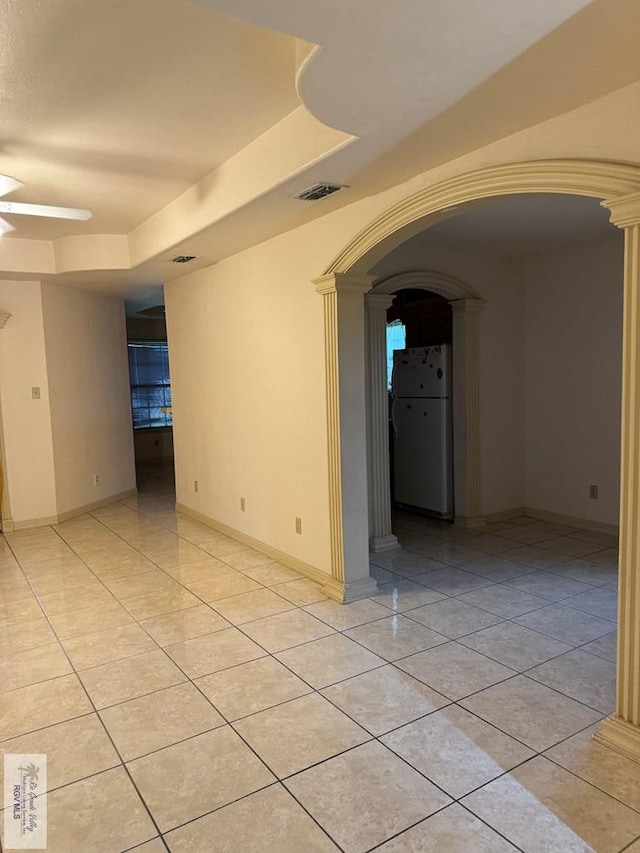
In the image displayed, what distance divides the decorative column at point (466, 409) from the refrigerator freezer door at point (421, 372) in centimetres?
11

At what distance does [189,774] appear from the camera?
2180mm

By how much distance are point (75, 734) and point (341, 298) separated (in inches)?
104

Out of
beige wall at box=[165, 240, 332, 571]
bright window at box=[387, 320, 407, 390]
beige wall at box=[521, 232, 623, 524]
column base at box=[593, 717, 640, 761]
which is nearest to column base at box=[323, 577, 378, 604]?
beige wall at box=[165, 240, 332, 571]

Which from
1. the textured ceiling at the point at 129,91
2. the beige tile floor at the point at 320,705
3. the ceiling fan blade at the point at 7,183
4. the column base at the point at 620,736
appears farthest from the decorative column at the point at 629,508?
the ceiling fan blade at the point at 7,183

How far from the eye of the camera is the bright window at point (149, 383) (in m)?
9.55

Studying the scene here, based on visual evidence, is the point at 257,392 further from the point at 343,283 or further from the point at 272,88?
the point at 272,88

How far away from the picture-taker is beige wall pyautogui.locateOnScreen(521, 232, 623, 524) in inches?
197

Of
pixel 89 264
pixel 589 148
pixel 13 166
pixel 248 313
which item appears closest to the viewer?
pixel 589 148

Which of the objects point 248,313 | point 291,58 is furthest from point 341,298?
point 291,58

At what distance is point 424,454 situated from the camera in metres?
5.68

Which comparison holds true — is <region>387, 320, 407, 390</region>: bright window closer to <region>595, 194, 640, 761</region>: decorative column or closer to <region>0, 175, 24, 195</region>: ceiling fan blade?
<region>0, 175, 24, 195</region>: ceiling fan blade

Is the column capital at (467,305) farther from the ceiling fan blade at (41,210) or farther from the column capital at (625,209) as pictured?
the ceiling fan blade at (41,210)

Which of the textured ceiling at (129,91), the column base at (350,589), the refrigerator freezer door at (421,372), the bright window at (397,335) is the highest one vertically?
the textured ceiling at (129,91)

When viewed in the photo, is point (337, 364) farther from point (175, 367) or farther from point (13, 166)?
point (175, 367)
